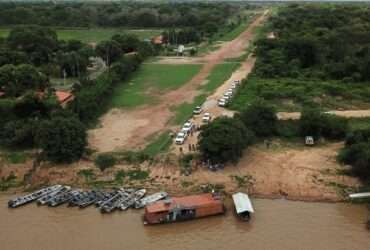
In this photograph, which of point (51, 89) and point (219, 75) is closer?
point (51, 89)

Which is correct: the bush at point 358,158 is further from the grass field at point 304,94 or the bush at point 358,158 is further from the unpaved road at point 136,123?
the unpaved road at point 136,123

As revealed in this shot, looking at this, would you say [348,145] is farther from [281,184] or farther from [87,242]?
[87,242]

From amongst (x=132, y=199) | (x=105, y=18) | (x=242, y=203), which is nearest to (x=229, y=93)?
(x=132, y=199)

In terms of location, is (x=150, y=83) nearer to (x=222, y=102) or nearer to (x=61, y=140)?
(x=222, y=102)

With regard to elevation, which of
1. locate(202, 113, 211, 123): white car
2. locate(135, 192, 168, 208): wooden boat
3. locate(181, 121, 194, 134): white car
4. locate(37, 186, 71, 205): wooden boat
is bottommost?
locate(37, 186, 71, 205): wooden boat

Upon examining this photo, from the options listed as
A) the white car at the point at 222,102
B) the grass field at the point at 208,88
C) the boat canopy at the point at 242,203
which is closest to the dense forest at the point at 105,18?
the grass field at the point at 208,88

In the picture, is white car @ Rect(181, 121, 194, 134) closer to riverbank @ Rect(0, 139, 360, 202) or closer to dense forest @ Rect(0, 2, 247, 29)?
riverbank @ Rect(0, 139, 360, 202)

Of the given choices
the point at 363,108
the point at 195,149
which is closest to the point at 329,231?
the point at 195,149

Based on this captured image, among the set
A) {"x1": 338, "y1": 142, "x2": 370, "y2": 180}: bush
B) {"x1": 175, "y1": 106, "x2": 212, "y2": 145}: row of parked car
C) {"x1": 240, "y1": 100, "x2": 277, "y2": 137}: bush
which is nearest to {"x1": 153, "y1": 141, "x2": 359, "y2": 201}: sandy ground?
{"x1": 338, "y1": 142, "x2": 370, "y2": 180}: bush
